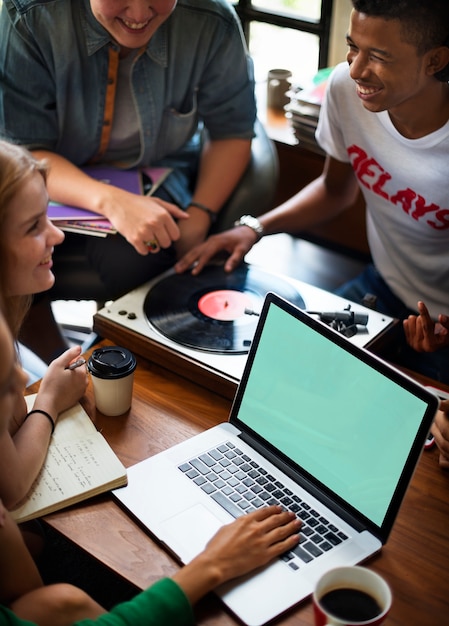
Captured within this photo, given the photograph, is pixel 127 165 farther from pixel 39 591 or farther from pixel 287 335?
pixel 39 591

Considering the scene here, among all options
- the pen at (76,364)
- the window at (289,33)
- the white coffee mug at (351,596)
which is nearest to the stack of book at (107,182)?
the pen at (76,364)

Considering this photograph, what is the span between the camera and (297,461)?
1191 millimetres

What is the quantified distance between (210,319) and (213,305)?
0.06 m

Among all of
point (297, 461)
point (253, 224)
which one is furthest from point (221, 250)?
point (297, 461)

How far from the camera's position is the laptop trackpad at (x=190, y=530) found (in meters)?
1.08

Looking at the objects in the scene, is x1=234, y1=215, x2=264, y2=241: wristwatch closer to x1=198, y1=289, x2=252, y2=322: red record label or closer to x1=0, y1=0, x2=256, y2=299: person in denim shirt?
x1=0, y1=0, x2=256, y2=299: person in denim shirt

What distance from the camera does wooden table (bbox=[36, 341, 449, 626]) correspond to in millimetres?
1021

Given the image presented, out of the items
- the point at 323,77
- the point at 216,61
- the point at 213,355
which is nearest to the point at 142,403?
the point at 213,355

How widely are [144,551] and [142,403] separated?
334mm

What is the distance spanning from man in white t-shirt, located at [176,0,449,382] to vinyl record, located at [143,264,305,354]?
42 millimetres

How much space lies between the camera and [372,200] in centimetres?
177

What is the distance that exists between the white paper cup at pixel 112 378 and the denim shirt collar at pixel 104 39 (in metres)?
0.75

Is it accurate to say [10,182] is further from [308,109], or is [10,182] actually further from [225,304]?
[308,109]

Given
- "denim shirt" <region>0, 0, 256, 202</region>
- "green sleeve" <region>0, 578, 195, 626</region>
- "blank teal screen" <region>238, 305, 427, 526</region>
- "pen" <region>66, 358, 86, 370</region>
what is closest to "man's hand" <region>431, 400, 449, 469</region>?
"blank teal screen" <region>238, 305, 427, 526</region>
